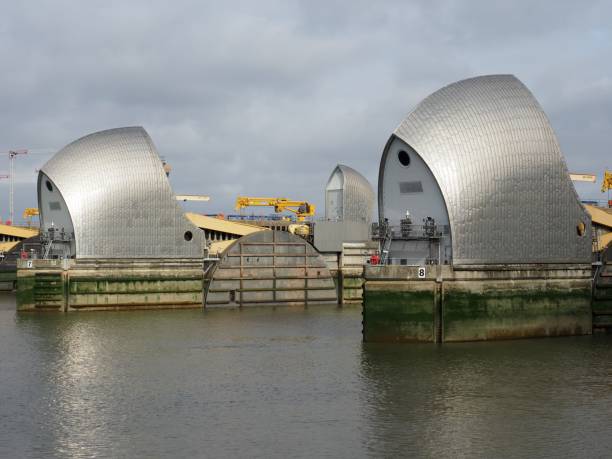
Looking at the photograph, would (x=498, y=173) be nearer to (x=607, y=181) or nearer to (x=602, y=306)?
(x=602, y=306)

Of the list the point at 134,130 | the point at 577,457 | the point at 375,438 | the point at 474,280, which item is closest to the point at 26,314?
the point at 134,130

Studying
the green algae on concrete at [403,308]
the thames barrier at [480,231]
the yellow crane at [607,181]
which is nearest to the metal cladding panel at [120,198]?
the thames barrier at [480,231]

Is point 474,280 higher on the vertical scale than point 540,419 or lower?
higher

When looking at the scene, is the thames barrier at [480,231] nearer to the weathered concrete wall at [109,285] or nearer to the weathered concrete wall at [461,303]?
the weathered concrete wall at [461,303]

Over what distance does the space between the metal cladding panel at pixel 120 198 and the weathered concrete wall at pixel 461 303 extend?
27.3m

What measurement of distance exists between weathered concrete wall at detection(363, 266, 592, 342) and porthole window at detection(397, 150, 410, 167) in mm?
6696

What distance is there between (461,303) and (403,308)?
312cm

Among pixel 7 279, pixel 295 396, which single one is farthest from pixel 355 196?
pixel 295 396

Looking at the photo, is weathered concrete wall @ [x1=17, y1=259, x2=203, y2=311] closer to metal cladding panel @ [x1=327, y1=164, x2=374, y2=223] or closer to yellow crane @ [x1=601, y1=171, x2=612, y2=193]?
metal cladding panel @ [x1=327, y1=164, x2=374, y2=223]

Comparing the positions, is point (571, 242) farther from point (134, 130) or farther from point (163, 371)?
point (134, 130)

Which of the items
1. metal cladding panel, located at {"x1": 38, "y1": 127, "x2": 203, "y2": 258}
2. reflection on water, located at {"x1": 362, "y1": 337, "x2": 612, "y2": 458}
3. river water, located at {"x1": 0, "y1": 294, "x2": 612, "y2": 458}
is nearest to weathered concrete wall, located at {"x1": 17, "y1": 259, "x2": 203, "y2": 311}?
metal cladding panel, located at {"x1": 38, "y1": 127, "x2": 203, "y2": 258}

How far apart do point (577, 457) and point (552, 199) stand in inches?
1045

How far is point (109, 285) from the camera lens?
230ft

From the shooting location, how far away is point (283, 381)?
39031 mm
